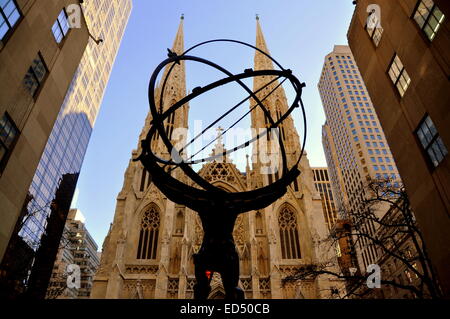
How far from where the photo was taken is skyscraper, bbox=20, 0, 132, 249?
135 ft

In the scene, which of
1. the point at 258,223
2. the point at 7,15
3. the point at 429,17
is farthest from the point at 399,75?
the point at 258,223

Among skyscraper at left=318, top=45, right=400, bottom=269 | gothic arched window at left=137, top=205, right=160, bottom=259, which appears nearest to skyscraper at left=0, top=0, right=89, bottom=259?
gothic arched window at left=137, top=205, right=160, bottom=259

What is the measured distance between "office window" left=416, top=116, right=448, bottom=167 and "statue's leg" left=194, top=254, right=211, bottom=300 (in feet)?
33.0

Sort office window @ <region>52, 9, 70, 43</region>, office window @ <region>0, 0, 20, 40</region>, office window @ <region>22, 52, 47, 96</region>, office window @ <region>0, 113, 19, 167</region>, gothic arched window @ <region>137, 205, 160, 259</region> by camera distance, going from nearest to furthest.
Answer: office window @ <region>0, 0, 20, 40</region>, office window @ <region>0, 113, 19, 167</region>, office window @ <region>22, 52, 47, 96</region>, office window @ <region>52, 9, 70, 43</region>, gothic arched window @ <region>137, 205, 160, 259</region>

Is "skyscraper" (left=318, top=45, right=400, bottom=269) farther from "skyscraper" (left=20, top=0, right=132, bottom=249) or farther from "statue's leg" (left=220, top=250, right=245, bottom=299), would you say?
"statue's leg" (left=220, top=250, right=245, bottom=299)

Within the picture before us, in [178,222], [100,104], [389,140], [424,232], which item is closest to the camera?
[424,232]

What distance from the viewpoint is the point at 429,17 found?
477 inches

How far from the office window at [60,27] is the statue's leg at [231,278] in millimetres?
15201

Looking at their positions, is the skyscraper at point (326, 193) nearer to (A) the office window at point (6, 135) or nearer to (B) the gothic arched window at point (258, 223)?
(B) the gothic arched window at point (258, 223)

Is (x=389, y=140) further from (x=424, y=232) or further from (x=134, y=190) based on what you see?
(x=134, y=190)

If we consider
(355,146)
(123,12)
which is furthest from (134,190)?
(355,146)

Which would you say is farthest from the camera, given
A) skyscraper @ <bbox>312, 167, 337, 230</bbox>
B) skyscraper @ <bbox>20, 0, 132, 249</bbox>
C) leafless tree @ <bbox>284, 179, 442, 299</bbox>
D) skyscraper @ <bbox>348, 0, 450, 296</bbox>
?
skyscraper @ <bbox>312, 167, 337, 230</bbox>

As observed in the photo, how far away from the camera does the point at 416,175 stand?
44.3 ft

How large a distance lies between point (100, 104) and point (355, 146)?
51859 millimetres
